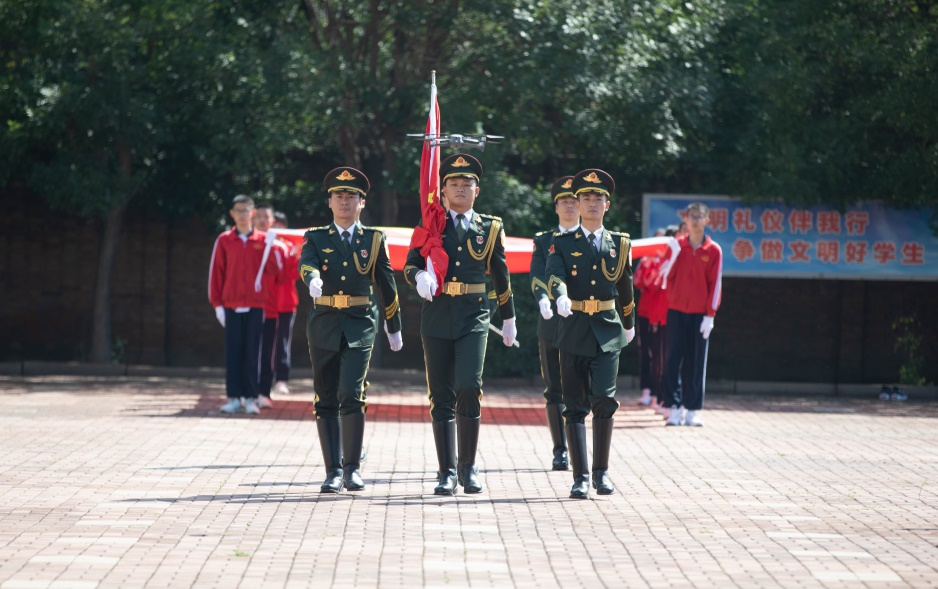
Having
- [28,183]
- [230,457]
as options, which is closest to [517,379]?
[28,183]

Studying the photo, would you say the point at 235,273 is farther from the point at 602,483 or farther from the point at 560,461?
the point at 602,483

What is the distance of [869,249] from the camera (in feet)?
63.4

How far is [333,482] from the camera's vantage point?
8.91 metres

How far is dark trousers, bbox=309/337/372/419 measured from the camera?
8969 millimetres

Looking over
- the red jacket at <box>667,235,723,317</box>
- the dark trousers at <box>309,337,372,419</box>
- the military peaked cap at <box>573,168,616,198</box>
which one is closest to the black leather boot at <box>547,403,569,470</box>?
the dark trousers at <box>309,337,372,419</box>

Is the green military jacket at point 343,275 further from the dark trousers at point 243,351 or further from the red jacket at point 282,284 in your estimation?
the red jacket at point 282,284

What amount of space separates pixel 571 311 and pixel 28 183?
39.9 ft

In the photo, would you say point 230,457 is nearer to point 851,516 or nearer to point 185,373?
point 851,516

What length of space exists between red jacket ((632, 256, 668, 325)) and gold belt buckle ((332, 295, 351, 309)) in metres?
7.19

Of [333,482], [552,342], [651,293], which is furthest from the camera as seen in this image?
[651,293]

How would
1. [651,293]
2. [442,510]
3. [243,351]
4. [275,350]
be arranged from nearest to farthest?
[442,510], [243,351], [275,350], [651,293]

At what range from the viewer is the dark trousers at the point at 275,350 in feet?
48.9

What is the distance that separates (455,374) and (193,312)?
1261cm

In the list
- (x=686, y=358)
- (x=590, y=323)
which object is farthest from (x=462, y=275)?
(x=686, y=358)
